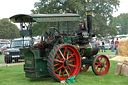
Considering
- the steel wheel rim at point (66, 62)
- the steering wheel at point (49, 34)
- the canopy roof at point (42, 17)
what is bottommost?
the steel wheel rim at point (66, 62)

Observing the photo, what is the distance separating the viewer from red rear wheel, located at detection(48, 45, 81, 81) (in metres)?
7.56

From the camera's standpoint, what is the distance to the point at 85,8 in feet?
119

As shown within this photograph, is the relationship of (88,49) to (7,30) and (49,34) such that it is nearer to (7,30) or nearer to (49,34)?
(49,34)

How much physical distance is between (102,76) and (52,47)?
93.1 inches

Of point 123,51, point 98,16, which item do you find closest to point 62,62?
point 123,51

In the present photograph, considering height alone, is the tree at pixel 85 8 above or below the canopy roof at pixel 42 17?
above

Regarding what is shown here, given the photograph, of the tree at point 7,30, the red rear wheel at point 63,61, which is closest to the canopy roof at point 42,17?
the red rear wheel at point 63,61

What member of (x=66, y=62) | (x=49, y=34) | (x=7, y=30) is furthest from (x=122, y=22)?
(x=66, y=62)

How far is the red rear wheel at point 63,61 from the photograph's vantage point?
298 inches

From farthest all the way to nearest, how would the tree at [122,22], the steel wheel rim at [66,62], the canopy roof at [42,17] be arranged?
the tree at [122,22] < the steel wheel rim at [66,62] < the canopy roof at [42,17]

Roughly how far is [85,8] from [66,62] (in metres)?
29.3

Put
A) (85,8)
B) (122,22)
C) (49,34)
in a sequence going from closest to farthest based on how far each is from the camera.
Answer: (49,34) < (85,8) < (122,22)

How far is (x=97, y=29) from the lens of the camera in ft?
131

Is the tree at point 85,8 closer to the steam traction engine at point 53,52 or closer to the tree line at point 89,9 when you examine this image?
the tree line at point 89,9
